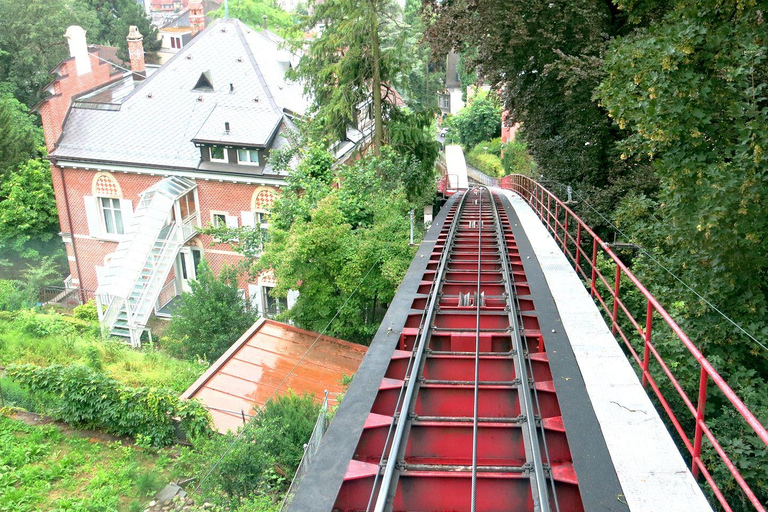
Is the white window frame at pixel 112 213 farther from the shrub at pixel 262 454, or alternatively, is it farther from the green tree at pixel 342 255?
the shrub at pixel 262 454

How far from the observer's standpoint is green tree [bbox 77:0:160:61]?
5756 cm

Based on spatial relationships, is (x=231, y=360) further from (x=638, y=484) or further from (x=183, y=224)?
(x=183, y=224)

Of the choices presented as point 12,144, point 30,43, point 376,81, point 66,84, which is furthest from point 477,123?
point 376,81

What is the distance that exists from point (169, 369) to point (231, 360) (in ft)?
7.52

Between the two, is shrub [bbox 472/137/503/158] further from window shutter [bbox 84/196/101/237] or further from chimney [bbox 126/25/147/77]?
window shutter [bbox 84/196/101/237]

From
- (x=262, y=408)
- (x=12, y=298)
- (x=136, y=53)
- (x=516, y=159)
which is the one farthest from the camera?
(x=516, y=159)

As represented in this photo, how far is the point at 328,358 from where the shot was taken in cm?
1581

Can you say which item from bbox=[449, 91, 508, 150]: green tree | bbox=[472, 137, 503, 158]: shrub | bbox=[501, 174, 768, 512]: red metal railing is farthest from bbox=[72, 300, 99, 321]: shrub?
bbox=[449, 91, 508, 150]: green tree

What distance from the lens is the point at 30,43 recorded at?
4341cm

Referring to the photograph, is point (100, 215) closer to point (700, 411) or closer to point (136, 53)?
point (136, 53)

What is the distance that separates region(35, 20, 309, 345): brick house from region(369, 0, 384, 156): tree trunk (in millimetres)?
5105

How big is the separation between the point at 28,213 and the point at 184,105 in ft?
34.6

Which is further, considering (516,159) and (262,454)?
(516,159)

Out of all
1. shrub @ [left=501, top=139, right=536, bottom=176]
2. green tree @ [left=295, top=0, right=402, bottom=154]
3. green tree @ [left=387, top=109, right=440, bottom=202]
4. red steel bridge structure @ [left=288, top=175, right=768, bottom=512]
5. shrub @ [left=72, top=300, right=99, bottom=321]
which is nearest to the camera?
red steel bridge structure @ [left=288, top=175, right=768, bottom=512]
